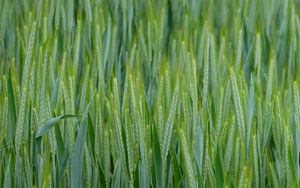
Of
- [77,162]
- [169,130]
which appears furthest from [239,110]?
[77,162]

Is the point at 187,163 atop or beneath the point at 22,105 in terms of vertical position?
beneath

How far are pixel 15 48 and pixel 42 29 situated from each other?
154 millimetres

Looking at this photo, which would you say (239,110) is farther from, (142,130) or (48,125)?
(48,125)

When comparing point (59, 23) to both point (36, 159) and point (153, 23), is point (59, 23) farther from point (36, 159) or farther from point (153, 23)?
point (36, 159)

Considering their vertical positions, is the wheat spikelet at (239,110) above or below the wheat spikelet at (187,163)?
above

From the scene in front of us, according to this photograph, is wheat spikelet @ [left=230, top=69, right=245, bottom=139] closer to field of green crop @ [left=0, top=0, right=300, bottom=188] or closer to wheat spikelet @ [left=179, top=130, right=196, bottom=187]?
field of green crop @ [left=0, top=0, right=300, bottom=188]

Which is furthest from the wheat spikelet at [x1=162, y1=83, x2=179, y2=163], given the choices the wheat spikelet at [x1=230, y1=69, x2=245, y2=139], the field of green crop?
the wheat spikelet at [x1=230, y1=69, x2=245, y2=139]

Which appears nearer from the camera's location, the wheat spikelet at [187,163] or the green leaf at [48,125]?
the wheat spikelet at [187,163]

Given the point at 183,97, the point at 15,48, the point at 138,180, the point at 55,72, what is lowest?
the point at 138,180

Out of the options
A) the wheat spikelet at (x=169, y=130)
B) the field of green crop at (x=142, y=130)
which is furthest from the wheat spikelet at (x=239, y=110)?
the wheat spikelet at (x=169, y=130)

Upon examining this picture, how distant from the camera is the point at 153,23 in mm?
2150

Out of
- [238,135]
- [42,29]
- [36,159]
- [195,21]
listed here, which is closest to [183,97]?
[238,135]

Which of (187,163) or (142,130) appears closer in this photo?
(187,163)

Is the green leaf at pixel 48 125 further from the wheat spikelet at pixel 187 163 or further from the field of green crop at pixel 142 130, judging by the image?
the wheat spikelet at pixel 187 163
